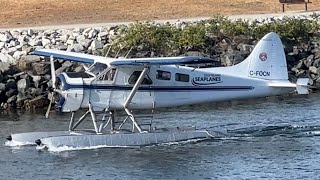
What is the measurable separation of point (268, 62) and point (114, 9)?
2150 cm

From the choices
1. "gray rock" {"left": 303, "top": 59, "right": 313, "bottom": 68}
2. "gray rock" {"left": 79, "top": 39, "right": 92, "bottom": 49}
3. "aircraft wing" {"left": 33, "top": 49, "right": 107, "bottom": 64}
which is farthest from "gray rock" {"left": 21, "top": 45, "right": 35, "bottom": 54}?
"aircraft wing" {"left": 33, "top": 49, "right": 107, "bottom": 64}

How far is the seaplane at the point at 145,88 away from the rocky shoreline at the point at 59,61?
22.3 ft

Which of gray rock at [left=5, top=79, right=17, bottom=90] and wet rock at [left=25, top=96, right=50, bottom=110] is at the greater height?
gray rock at [left=5, top=79, right=17, bottom=90]

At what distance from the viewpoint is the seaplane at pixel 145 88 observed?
24.4m

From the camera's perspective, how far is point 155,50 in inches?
1460

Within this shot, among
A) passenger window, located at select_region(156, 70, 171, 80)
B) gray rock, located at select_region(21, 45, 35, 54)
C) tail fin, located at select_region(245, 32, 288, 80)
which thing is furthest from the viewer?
gray rock, located at select_region(21, 45, 35, 54)

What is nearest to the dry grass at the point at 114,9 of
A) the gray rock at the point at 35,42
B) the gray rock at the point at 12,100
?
the gray rock at the point at 35,42

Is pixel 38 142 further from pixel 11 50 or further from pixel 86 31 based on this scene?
pixel 86 31

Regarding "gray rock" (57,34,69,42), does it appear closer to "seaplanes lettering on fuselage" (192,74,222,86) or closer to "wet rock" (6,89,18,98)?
"wet rock" (6,89,18,98)

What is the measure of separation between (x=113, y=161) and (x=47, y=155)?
1.71 m

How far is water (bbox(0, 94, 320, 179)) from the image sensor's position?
2197 centimetres

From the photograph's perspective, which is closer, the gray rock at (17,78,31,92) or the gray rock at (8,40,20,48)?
the gray rock at (17,78,31,92)

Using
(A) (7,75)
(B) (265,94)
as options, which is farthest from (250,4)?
(B) (265,94)

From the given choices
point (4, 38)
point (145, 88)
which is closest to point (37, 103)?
point (4, 38)
